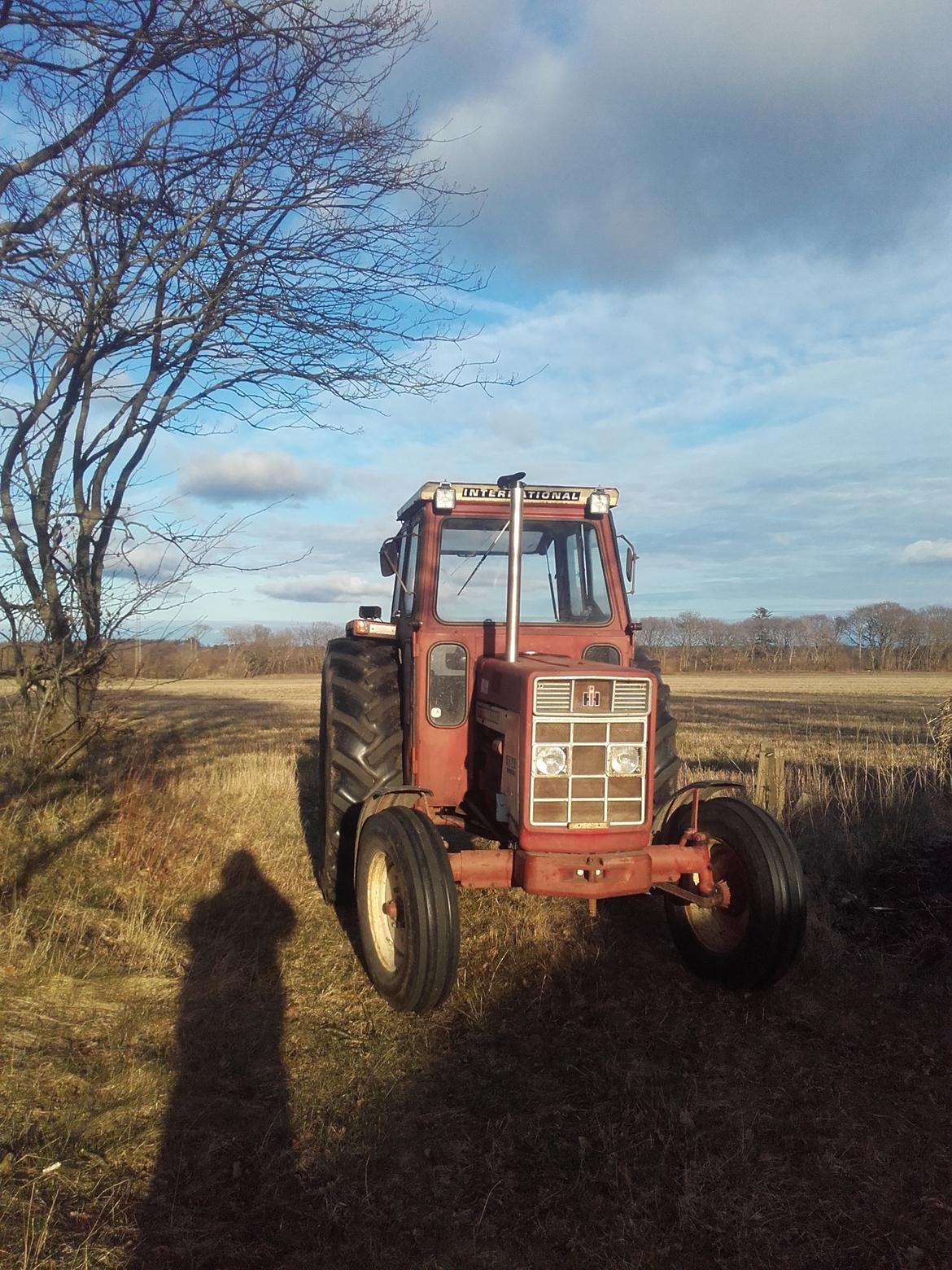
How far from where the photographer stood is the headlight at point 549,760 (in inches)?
162

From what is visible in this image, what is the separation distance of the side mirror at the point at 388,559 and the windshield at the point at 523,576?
83 cm

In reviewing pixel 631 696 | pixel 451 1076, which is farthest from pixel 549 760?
pixel 451 1076

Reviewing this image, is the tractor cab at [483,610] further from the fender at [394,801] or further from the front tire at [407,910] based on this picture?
the front tire at [407,910]

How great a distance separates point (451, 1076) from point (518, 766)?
128 cm

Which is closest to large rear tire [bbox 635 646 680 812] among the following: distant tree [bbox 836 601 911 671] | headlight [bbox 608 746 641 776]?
headlight [bbox 608 746 641 776]

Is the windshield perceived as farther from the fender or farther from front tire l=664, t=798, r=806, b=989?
front tire l=664, t=798, r=806, b=989

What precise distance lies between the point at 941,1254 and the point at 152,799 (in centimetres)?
547

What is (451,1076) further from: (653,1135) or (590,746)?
(590,746)

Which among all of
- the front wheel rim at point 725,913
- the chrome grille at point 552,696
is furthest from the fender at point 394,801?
the front wheel rim at point 725,913

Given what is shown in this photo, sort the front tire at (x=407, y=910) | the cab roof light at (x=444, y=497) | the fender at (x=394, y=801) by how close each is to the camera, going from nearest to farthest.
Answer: the front tire at (x=407, y=910) < the fender at (x=394, y=801) < the cab roof light at (x=444, y=497)

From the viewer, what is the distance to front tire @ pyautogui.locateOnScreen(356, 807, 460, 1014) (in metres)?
3.77

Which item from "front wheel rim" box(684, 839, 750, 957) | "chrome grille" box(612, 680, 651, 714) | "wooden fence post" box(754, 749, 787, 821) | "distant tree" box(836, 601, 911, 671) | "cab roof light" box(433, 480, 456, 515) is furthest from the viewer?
"distant tree" box(836, 601, 911, 671)

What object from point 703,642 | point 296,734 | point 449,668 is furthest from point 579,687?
point 703,642

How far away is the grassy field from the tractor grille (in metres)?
0.87
